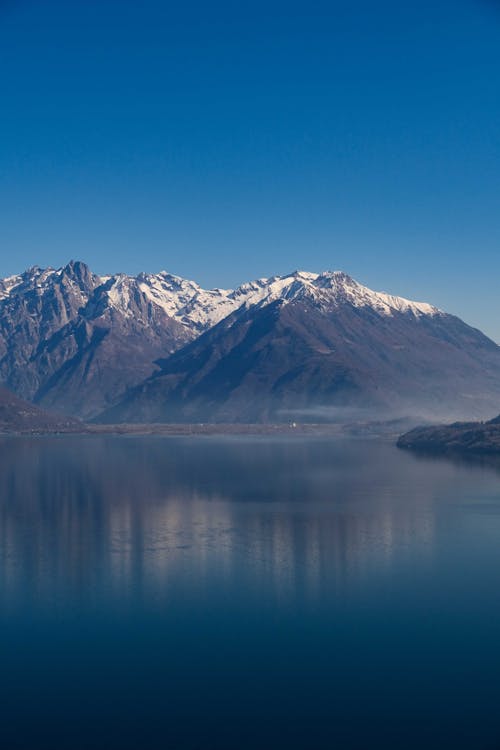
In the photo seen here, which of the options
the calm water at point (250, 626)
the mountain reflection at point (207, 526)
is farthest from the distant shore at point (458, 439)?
the calm water at point (250, 626)

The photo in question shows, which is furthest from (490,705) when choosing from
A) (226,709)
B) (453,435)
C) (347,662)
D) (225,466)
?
(453,435)

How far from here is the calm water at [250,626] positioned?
25703 millimetres

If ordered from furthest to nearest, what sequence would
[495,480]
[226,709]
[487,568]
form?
1. [495,480]
2. [487,568]
3. [226,709]

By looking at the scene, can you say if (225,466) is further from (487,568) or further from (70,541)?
(487,568)

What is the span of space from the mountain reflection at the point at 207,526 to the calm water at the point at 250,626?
8.8 inches

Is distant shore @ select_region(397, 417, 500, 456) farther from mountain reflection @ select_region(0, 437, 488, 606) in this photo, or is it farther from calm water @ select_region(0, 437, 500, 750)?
calm water @ select_region(0, 437, 500, 750)

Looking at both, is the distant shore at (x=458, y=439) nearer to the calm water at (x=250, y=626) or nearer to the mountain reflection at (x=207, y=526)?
the mountain reflection at (x=207, y=526)

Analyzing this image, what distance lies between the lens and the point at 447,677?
2897 centimetres

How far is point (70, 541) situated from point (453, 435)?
104 meters

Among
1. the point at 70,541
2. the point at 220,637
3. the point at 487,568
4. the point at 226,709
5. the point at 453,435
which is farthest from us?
the point at 453,435

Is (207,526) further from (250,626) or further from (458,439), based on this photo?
(458,439)

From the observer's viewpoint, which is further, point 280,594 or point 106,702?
point 280,594

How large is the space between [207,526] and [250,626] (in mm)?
23256

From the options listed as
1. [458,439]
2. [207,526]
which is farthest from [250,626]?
[458,439]
